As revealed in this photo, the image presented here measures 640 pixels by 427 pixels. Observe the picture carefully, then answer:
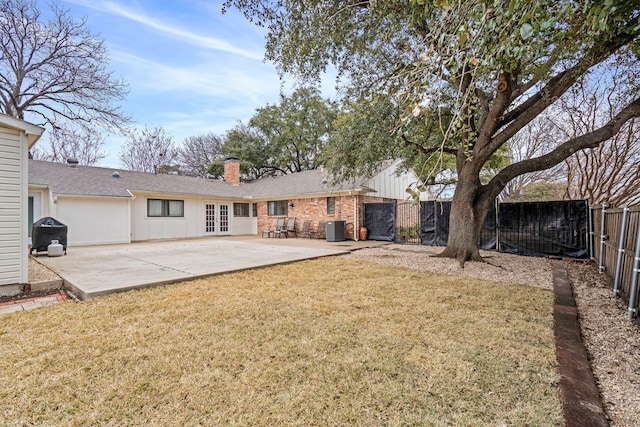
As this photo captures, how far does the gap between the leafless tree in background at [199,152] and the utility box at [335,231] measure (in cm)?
1841

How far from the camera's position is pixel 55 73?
1488 centimetres

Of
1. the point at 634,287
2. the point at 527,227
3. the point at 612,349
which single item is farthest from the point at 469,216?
the point at 612,349

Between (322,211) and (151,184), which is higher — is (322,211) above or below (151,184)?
below

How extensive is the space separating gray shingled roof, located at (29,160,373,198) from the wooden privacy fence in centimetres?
787

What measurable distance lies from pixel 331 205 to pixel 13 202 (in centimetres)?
1068

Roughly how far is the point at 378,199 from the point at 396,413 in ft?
41.7

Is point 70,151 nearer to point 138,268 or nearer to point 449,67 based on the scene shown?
point 138,268

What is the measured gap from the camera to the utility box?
12742 millimetres

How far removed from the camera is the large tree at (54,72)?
13.7 meters

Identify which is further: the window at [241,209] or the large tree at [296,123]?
the large tree at [296,123]

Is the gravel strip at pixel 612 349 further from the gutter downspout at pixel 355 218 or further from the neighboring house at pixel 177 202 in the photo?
the neighboring house at pixel 177 202

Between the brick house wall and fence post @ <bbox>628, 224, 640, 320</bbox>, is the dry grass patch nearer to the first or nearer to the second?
fence post @ <bbox>628, 224, 640, 320</bbox>

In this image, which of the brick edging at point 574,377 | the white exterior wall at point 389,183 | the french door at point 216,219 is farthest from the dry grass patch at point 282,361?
the french door at point 216,219

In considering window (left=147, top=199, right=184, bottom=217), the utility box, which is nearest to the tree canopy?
window (left=147, top=199, right=184, bottom=217)
